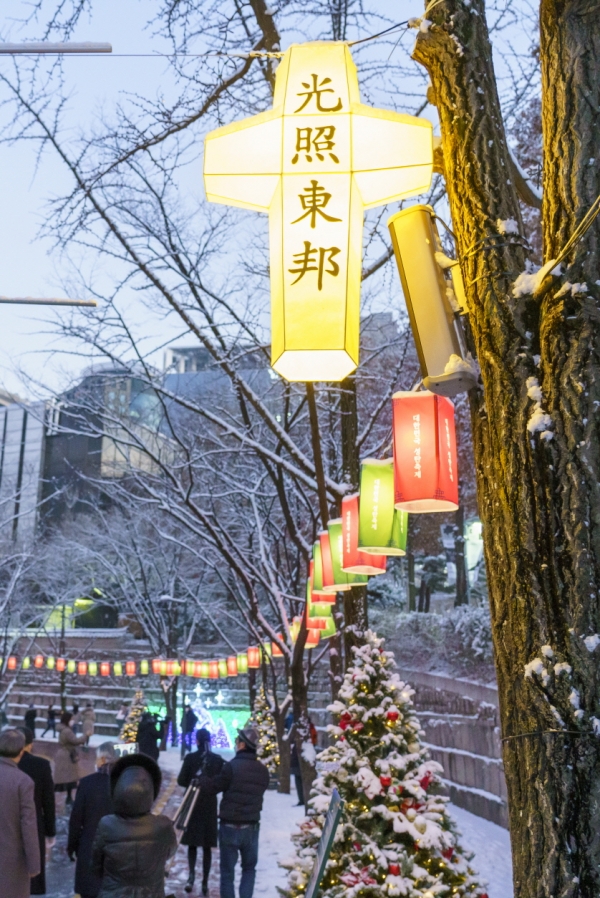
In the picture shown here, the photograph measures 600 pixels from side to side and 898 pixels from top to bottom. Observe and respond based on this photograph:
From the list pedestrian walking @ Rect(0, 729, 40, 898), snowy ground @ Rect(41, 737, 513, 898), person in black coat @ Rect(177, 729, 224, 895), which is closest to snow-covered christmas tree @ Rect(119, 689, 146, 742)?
snowy ground @ Rect(41, 737, 513, 898)

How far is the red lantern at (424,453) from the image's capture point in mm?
5898

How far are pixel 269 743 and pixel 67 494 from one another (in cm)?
2591

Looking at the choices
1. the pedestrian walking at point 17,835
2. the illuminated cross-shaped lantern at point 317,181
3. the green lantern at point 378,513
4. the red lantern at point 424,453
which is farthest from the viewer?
the green lantern at point 378,513

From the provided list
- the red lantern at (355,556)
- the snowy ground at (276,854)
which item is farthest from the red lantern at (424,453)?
the snowy ground at (276,854)

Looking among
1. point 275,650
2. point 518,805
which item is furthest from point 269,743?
point 518,805

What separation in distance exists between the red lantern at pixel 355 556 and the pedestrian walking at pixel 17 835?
14.0 ft

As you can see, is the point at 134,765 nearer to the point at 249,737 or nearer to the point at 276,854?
the point at 249,737

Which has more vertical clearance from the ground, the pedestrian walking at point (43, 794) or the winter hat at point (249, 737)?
the winter hat at point (249, 737)

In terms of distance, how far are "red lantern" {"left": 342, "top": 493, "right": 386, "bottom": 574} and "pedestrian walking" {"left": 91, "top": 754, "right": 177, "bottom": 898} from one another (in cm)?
454

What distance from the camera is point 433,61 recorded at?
4.03m

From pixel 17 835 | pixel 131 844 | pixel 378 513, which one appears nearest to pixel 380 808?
pixel 131 844

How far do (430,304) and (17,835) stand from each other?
14.7ft

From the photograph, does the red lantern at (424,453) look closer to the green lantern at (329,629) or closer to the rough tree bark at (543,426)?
A: the rough tree bark at (543,426)

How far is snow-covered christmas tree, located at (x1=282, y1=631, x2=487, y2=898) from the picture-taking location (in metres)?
5.74
